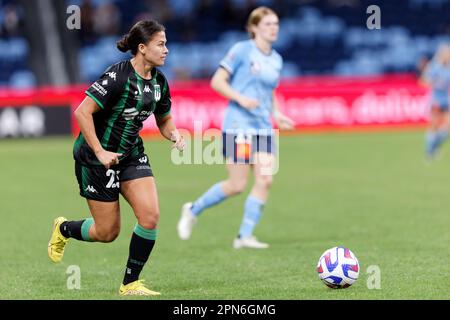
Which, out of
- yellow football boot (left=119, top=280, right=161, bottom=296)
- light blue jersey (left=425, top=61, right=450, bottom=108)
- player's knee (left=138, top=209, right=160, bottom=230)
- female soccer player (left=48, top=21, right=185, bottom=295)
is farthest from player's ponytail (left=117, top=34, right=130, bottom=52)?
light blue jersey (left=425, top=61, right=450, bottom=108)

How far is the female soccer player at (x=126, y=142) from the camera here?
7.59 metres

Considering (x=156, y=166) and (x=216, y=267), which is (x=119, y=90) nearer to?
(x=216, y=267)

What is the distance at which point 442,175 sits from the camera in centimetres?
1766

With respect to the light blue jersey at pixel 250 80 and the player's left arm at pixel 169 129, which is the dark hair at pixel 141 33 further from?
the light blue jersey at pixel 250 80

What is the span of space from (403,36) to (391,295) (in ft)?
87.5

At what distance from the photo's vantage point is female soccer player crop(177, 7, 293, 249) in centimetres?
1055

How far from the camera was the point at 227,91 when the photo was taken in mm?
10438

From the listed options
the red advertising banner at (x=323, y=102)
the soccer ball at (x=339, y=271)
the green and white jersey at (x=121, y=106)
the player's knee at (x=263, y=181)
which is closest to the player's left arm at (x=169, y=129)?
the green and white jersey at (x=121, y=106)

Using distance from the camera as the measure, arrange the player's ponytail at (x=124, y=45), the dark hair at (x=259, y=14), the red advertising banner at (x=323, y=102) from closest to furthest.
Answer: the player's ponytail at (x=124, y=45) < the dark hair at (x=259, y=14) < the red advertising banner at (x=323, y=102)

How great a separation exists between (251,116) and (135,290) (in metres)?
3.40

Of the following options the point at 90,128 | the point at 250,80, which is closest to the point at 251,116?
the point at 250,80

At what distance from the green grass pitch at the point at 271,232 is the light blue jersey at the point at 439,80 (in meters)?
1.22

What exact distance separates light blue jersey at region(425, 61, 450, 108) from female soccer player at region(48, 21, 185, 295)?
1450 centimetres

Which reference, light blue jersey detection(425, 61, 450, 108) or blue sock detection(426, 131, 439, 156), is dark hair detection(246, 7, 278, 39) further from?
light blue jersey detection(425, 61, 450, 108)
